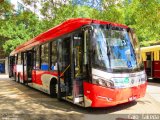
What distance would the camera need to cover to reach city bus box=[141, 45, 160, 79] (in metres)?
23.4

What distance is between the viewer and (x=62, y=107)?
11.7 m

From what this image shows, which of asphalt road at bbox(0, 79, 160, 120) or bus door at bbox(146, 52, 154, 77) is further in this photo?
bus door at bbox(146, 52, 154, 77)

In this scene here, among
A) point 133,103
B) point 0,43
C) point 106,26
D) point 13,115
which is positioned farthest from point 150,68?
point 0,43

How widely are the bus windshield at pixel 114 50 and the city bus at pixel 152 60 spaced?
40.8 ft

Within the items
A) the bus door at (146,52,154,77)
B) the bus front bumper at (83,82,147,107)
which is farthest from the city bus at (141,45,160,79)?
the bus front bumper at (83,82,147,107)

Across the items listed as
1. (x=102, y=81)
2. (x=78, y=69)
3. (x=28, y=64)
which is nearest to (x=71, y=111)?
(x=78, y=69)

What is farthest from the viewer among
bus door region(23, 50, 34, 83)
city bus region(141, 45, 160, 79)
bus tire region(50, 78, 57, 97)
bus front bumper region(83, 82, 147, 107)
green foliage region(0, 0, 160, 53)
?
city bus region(141, 45, 160, 79)

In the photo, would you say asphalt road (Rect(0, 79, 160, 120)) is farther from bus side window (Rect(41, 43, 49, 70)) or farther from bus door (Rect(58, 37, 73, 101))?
bus side window (Rect(41, 43, 49, 70))

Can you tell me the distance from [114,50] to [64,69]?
2.40 m

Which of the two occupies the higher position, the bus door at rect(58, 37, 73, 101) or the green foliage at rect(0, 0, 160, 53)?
the green foliage at rect(0, 0, 160, 53)

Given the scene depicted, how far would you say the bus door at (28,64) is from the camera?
1807cm

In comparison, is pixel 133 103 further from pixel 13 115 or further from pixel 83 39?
pixel 13 115

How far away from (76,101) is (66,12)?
17711 millimetres

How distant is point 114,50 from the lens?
1045cm
